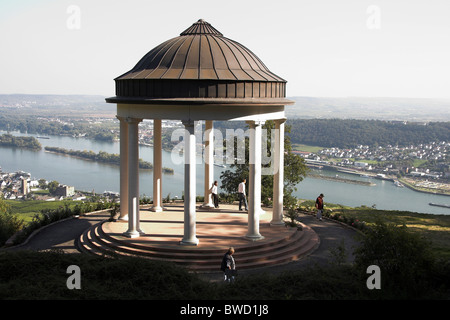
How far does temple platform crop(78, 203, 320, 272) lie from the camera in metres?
16.8

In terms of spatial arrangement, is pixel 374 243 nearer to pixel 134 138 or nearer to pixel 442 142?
pixel 134 138

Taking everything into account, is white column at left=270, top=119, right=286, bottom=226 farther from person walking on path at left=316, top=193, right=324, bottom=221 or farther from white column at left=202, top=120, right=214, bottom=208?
white column at left=202, top=120, right=214, bottom=208

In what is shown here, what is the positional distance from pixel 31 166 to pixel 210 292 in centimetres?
14595

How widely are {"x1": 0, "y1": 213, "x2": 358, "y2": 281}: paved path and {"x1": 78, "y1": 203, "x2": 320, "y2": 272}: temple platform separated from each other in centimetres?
36

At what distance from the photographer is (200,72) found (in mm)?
16828

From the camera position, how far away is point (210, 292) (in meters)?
11.4

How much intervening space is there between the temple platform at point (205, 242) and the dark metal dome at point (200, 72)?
5694 mm

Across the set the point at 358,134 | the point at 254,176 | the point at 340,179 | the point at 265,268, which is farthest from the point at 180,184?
the point at 358,134

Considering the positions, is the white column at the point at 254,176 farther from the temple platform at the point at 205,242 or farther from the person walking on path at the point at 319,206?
the person walking on path at the point at 319,206

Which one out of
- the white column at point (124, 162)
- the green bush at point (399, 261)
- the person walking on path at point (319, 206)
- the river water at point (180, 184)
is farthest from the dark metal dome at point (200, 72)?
the river water at point (180, 184)

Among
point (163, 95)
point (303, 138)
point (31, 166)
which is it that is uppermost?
point (163, 95)

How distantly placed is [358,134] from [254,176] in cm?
13537

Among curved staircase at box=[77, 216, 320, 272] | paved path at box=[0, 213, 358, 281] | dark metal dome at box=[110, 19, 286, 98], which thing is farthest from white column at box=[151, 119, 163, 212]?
dark metal dome at box=[110, 19, 286, 98]

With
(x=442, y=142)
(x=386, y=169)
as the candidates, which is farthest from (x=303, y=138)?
(x=442, y=142)
